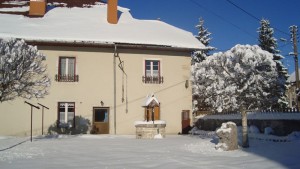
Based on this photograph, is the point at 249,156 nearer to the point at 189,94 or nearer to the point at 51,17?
the point at 189,94

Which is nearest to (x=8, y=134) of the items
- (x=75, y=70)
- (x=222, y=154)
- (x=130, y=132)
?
(x=75, y=70)

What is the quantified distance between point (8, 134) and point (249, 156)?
15.5 m

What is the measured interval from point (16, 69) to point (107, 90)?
10013 mm

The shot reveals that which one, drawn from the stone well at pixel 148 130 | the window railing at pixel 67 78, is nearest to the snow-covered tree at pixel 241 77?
the stone well at pixel 148 130

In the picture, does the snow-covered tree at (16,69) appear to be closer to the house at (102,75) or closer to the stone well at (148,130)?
the stone well at (148,130)

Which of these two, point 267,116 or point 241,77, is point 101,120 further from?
point 267,116

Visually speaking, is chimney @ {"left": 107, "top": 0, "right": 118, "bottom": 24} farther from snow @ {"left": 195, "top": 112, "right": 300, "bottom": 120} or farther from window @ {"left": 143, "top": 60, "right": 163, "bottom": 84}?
snow @ {"left": 195, "top": 112, "right": 300, "bottom": 120}

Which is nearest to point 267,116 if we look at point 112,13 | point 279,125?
point 279,125

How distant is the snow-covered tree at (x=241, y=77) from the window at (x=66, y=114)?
10.1 meters

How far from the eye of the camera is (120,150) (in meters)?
12.1

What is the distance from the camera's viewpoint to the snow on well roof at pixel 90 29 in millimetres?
21422

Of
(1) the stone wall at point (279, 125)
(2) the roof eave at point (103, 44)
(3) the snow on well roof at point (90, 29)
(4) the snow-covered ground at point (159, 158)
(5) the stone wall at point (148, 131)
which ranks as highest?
(3) the snow on well roof at point (90, 29)

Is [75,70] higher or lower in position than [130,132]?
higher

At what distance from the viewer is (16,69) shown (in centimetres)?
1210
